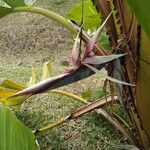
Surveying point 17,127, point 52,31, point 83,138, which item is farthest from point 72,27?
point 52,31

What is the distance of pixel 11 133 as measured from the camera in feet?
2.68

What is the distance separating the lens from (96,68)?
0.82 metres

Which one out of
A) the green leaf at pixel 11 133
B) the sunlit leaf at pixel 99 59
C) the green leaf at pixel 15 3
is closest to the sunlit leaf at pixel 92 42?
the sunlit leaf at pixel 99 59

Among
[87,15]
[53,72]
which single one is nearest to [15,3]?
[87,15]

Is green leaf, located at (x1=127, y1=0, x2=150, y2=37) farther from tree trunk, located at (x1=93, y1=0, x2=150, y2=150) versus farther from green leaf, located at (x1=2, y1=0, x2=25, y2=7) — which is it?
green leaf, located at (x1=2, y1=0, x2=25, y2=7)

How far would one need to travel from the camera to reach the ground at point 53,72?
4.81ft

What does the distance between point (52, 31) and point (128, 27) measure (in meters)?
2.08

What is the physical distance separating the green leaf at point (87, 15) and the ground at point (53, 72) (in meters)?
0.34

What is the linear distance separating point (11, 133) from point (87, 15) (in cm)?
61

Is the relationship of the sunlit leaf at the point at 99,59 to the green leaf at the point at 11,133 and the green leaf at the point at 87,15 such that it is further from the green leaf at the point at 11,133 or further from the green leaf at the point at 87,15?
the green leaf at the point at 87,15

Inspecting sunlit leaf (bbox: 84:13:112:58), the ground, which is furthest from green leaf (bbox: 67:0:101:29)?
sunlit leaf (bbox: 84:13:112:58)

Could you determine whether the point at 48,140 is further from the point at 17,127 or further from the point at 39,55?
the point at 39,55

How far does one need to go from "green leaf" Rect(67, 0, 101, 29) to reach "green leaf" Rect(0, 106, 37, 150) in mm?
537

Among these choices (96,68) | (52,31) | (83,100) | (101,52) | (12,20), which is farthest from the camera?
(12,20)
